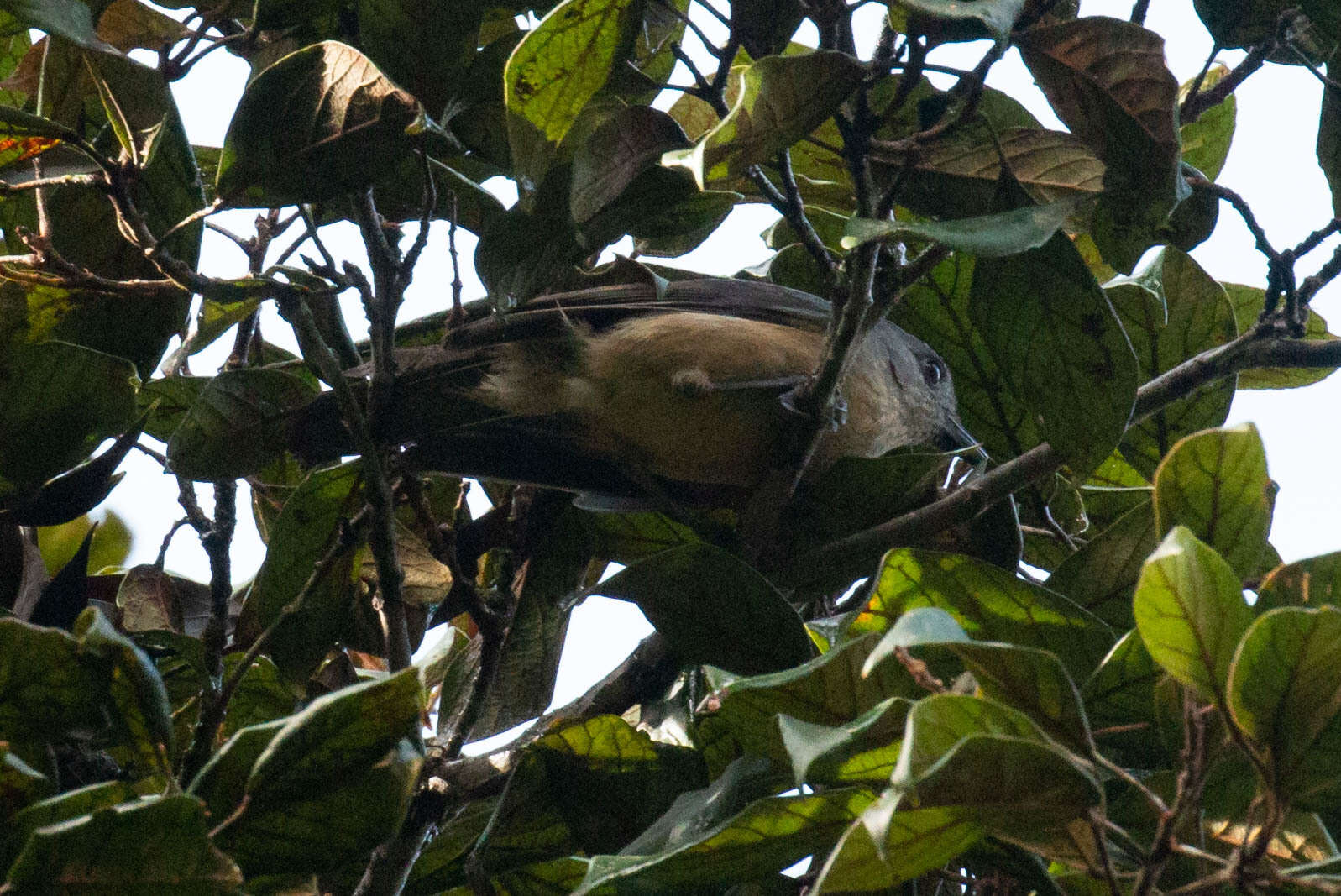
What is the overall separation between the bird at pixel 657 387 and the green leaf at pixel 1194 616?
6.00 ft

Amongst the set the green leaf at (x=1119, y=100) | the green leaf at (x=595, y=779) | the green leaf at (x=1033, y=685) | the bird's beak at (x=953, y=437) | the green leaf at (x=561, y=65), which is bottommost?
the green leaf at (x=595, y=779)

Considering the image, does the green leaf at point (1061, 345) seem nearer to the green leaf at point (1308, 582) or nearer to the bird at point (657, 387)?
the green leaf at point (1308, 582)

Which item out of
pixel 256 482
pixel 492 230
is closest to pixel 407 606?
pixel 256 482

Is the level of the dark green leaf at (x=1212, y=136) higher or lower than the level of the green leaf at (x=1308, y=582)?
higher

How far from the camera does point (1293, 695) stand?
1184 millimetres

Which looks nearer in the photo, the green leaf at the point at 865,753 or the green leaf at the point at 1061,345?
the green leaf at the point at 865,753

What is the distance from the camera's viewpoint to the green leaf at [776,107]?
1.58 metres

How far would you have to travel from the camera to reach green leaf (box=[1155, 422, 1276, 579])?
4.65 feet

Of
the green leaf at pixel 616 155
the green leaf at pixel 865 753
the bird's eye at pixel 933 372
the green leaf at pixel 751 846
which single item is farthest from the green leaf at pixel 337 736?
the bird's eye at pixel 933 372

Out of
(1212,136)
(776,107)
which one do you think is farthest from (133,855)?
(1212,136)

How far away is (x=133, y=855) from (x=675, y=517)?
5.48 ft

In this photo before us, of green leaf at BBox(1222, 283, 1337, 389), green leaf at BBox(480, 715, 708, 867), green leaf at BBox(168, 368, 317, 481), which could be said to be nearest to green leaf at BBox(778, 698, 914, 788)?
green leaf at BBox(480, 715, 708, 867)

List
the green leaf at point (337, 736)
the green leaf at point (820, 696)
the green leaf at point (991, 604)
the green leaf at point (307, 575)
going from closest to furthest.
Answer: the green leaf at point (337, 736) < the green leaf at point (820, 696) < the green leaf at point (991, 604) < the green leaf at point (307, 575)

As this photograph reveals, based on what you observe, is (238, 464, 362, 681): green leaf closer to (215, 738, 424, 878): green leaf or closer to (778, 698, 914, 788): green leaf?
(215, 738, 424, 878): green leaf
